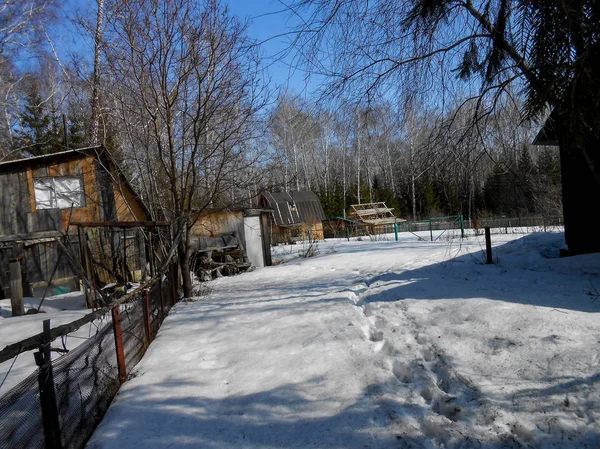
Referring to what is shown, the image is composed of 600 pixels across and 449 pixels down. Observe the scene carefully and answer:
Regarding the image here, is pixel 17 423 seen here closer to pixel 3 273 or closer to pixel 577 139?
pixel 577 139

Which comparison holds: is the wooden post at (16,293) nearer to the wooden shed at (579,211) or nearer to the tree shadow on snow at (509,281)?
the tree shadow on snow at (509,281)

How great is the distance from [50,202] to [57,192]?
15.5 inches

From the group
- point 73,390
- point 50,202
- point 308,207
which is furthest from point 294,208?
point 73,390

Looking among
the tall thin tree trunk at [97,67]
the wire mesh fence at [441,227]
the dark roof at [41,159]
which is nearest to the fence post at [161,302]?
the tall thin tree trunk at [97,67]

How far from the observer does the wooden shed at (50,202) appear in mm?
12680

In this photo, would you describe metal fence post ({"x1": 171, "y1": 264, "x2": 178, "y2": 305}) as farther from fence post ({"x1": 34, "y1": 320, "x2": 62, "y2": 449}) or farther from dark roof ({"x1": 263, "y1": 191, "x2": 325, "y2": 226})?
dark roof ({"x1": 263, "y1": 191, "x2": 325, "y2": 226})

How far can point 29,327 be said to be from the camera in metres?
7.79

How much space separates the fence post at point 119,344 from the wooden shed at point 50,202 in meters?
9.09

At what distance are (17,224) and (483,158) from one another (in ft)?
45.9

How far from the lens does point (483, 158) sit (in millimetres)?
4273

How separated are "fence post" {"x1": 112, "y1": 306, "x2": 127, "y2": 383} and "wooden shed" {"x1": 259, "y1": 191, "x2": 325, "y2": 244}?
28.4 meters

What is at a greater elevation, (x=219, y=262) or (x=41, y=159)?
(x=41, y=159)

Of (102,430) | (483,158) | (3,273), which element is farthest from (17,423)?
(3,273)

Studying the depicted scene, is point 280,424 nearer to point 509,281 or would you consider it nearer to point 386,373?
point 386,373
